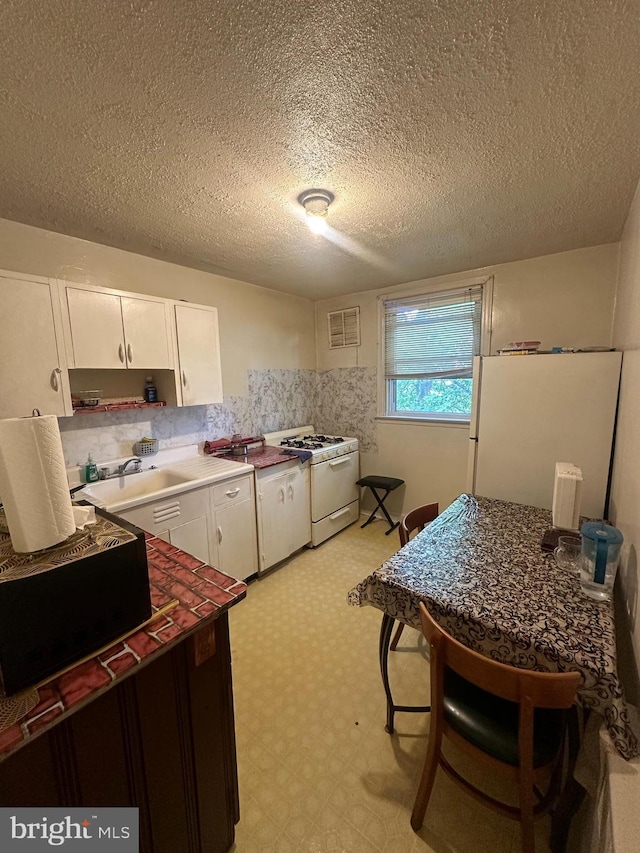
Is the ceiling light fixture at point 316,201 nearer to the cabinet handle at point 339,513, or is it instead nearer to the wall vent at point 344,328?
the wall vent at point 344,328

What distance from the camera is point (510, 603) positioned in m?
1.15

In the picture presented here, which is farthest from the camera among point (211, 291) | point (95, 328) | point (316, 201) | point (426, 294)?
point (426, 294)

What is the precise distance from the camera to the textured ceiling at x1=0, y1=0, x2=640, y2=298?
2.87 ft

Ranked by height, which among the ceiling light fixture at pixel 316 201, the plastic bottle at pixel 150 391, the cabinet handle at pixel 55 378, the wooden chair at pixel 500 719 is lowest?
the wooden chair at pixel 500 719

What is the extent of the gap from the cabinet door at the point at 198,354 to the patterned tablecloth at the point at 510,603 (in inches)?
72.5

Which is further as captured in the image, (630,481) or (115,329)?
(115,329)

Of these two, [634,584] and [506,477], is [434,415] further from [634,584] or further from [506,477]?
[634,584]

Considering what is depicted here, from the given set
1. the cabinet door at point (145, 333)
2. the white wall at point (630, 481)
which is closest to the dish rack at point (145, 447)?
the cabinet door at point (145, 333)

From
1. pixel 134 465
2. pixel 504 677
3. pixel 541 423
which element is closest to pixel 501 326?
pixel 541 423

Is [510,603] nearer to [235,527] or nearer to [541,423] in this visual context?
[541,423]

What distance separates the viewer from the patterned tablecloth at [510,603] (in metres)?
Result: 0.92

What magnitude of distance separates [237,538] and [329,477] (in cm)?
106

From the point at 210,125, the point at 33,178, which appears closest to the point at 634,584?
the point at 210,125

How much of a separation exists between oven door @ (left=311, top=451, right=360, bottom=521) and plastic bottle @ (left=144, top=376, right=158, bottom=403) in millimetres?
1397
